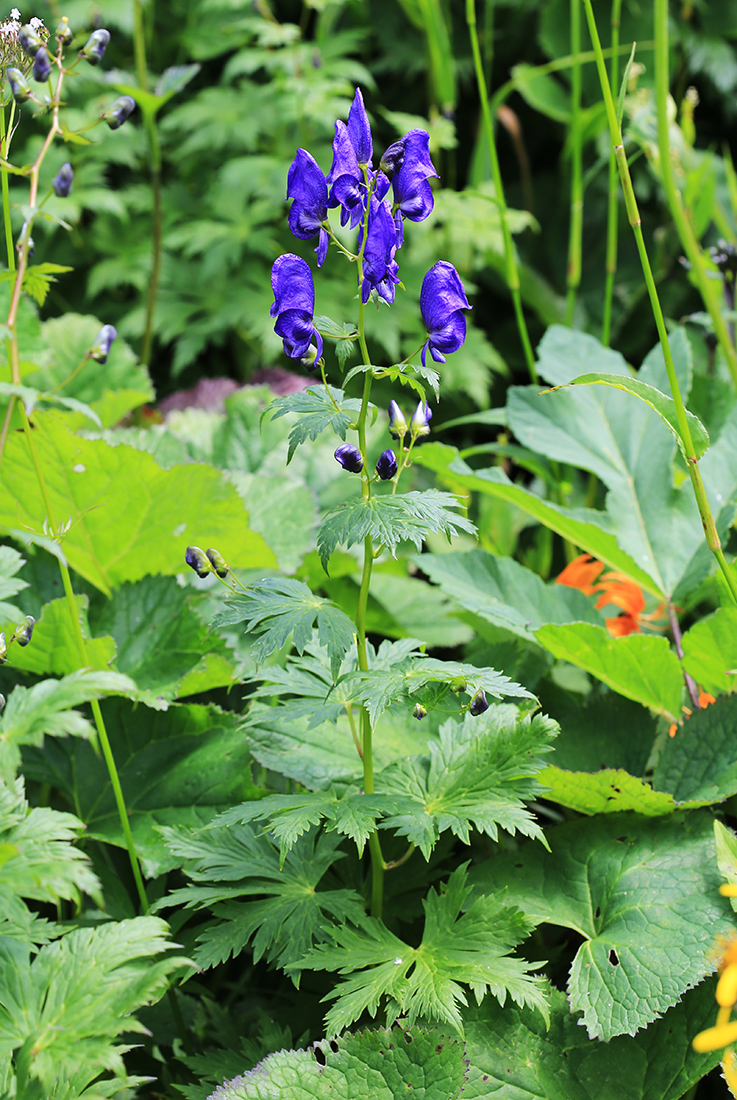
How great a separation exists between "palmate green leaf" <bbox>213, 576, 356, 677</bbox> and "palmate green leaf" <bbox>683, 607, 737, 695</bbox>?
481 mm

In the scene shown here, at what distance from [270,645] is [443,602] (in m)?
0.93

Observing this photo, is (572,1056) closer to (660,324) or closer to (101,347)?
(660,324)

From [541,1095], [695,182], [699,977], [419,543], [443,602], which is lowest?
[443,602]

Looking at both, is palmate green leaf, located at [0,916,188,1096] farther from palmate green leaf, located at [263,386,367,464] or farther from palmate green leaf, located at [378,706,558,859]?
palmate green leaf, located at [263,386,367,464]

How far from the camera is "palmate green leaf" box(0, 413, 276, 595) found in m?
1.30

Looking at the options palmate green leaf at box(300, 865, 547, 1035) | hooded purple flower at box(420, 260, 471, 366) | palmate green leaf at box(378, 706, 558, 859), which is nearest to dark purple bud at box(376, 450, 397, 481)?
hooded purple flower at box(420, 260, 471, 366)

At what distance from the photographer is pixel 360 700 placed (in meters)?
0.86

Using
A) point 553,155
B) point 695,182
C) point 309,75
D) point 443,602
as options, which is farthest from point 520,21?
point 443,602

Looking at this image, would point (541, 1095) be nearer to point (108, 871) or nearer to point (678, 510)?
point (108, 871)

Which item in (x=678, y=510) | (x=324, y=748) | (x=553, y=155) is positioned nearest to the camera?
(x=324, y=748)

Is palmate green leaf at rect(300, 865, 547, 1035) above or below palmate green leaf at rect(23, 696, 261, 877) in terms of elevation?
above

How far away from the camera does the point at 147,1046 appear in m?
1.06

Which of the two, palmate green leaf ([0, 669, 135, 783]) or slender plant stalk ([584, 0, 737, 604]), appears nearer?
palmate green leaf ([0, 669, 135, 783])

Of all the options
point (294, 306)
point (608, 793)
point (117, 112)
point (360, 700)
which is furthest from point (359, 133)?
point (608, 793)
